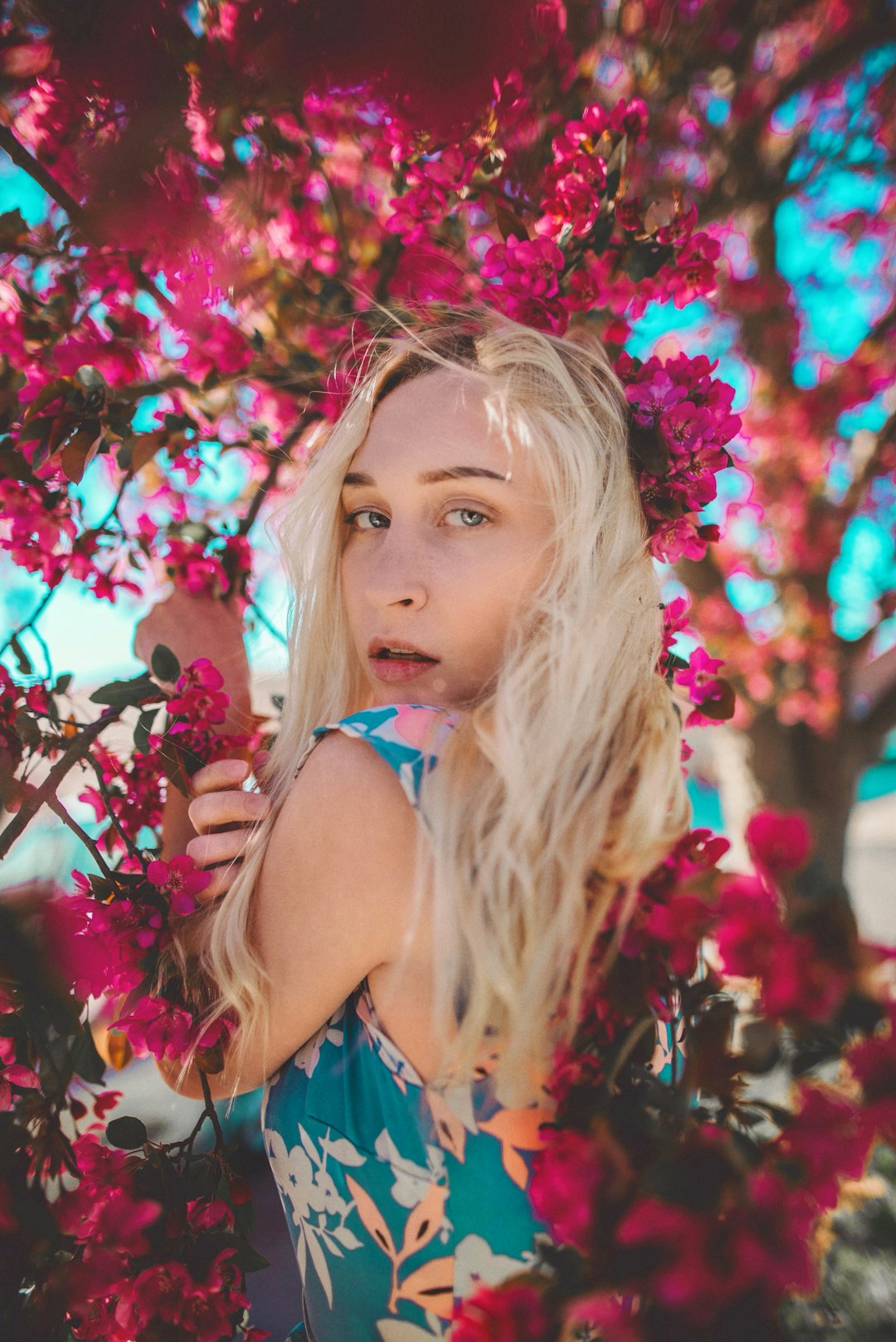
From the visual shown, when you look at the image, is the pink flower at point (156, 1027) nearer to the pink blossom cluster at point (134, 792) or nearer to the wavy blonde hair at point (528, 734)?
the wavy blonde hair at point (528, 734)

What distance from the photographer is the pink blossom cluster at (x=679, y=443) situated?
1.42 metres

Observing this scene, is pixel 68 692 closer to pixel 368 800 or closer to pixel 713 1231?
pixel 368 800

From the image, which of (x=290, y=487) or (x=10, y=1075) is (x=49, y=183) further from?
(x=10, y=1075)

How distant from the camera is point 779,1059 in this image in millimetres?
772

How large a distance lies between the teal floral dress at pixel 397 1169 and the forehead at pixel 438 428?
491mm

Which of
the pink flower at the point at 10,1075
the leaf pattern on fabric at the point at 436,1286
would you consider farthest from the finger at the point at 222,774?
the leaf pattern on fabric at the point at 436,1286

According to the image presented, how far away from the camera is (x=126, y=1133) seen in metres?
1.19

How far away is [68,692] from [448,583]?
30.5 inches

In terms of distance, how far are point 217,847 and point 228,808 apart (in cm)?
6

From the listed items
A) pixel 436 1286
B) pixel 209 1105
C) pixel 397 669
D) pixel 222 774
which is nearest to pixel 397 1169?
pixel 436 1286

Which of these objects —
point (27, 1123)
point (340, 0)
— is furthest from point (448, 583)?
point (340, 0)

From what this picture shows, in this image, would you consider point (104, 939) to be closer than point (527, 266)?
Yes

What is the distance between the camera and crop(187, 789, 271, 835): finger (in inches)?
49.9

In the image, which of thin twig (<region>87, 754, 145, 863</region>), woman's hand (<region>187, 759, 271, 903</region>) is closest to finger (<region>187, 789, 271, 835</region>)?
woman's hand (<region>187, 759, 271, 903</region>)
